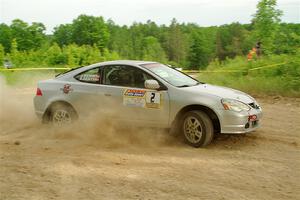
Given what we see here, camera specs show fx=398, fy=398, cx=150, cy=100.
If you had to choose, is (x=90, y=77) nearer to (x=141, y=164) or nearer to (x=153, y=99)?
(x=153, y=99)

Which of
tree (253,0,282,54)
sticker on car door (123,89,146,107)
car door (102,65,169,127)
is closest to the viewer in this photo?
car door (102,65,169,127)

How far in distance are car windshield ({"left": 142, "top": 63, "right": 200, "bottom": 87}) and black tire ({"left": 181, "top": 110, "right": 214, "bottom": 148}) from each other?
29.7 inches

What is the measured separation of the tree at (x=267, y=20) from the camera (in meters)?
22.1

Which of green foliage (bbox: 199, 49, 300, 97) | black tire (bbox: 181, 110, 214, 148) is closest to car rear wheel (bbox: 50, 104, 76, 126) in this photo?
black tire (bbox: 181, 110, 214, 148)

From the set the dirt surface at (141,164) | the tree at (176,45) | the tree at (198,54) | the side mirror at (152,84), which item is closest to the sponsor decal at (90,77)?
the dirt surface at (141,164)

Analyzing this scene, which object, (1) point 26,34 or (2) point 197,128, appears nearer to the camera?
(2) point 197,128

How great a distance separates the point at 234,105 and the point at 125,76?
2.21 metres

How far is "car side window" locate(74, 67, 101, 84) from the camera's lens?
26.6 feet

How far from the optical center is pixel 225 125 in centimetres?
702

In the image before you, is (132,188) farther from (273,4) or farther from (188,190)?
(273,4)

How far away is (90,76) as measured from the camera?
821cm

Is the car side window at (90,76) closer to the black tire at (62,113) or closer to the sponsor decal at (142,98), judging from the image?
the black tire at (62,113)

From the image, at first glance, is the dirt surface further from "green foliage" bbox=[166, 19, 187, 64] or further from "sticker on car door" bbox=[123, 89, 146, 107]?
"green foliage" bbox=[166, 19, 187, 64]

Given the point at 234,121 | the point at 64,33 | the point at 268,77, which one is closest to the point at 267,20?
the point at 268,77
